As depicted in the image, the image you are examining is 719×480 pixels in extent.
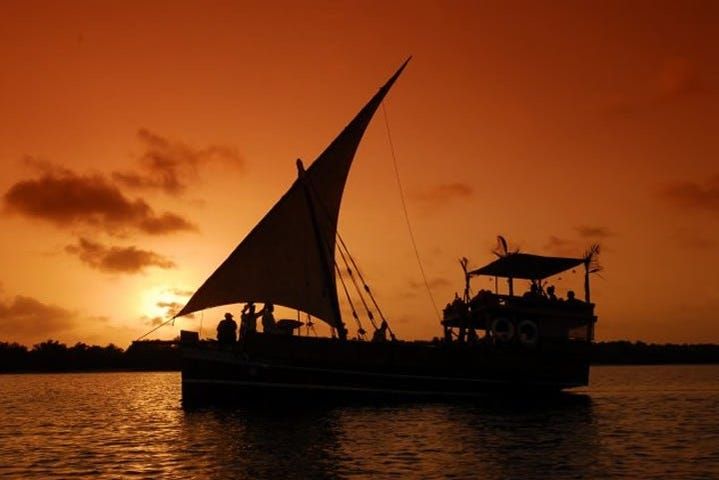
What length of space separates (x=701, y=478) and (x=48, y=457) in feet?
56.7

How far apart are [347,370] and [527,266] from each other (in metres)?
10.1

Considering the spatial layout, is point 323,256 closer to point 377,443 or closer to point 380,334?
point 380,334

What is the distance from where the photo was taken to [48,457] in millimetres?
22906

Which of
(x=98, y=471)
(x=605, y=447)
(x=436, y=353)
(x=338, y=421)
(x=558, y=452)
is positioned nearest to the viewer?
(x=98, y=471)

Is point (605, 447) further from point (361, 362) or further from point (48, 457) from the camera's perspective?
point (48, 457)

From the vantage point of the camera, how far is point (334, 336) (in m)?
32.9

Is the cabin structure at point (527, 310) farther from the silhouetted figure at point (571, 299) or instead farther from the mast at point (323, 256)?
the mast at point (323, 256)

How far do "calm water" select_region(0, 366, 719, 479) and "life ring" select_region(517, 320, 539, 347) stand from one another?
2833 mm

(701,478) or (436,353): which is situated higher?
(436,353)

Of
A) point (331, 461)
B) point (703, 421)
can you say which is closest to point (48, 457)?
point (331, 461)

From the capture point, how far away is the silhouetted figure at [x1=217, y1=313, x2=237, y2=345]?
31.7m

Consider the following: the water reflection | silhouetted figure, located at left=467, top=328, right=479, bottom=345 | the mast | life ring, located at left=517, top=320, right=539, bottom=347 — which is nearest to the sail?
the mast

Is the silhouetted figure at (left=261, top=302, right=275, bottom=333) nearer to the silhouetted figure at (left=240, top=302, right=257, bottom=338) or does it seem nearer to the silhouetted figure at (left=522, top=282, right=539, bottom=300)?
the silhouetted figure at (left=240, top=302, right=257, bottom=338)

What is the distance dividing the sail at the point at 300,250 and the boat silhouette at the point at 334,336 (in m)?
0.04
